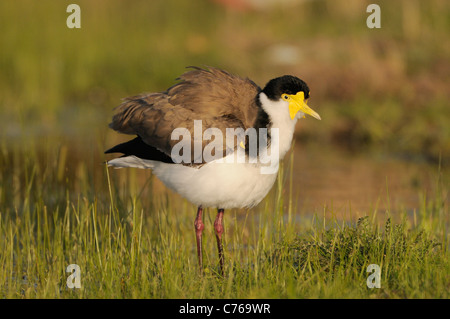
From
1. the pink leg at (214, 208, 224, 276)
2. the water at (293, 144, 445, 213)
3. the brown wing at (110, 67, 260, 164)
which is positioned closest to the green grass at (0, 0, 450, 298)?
the pink leg at (214, 208, 224, 276)

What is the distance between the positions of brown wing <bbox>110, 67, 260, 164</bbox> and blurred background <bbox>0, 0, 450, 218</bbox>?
2.23m

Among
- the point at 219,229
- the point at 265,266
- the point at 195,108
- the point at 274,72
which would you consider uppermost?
the point at 274,72

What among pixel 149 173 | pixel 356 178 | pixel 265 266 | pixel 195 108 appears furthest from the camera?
pixel 149 173

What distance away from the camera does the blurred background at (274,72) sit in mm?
10773

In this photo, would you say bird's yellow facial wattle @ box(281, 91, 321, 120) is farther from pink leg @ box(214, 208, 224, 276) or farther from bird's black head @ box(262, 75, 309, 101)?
pink leg @ box(214, 208, 224, 276)

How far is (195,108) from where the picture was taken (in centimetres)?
590

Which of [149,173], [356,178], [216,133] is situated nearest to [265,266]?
[216,133]

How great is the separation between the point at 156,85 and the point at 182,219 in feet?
26.2

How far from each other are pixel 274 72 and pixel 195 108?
9348 mm

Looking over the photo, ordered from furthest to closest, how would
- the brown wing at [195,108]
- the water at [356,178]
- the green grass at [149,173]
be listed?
the water at [356,178] < the brown wing at [195,108] < the green grass at [149,173]

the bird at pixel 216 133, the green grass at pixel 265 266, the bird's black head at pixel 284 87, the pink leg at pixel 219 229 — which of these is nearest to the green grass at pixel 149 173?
the green grass at pixel 265 266

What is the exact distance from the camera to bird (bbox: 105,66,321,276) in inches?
223

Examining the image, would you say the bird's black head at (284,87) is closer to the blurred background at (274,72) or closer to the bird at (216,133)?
the bird at (216,133)

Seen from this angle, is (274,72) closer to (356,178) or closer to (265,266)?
(356,178)
